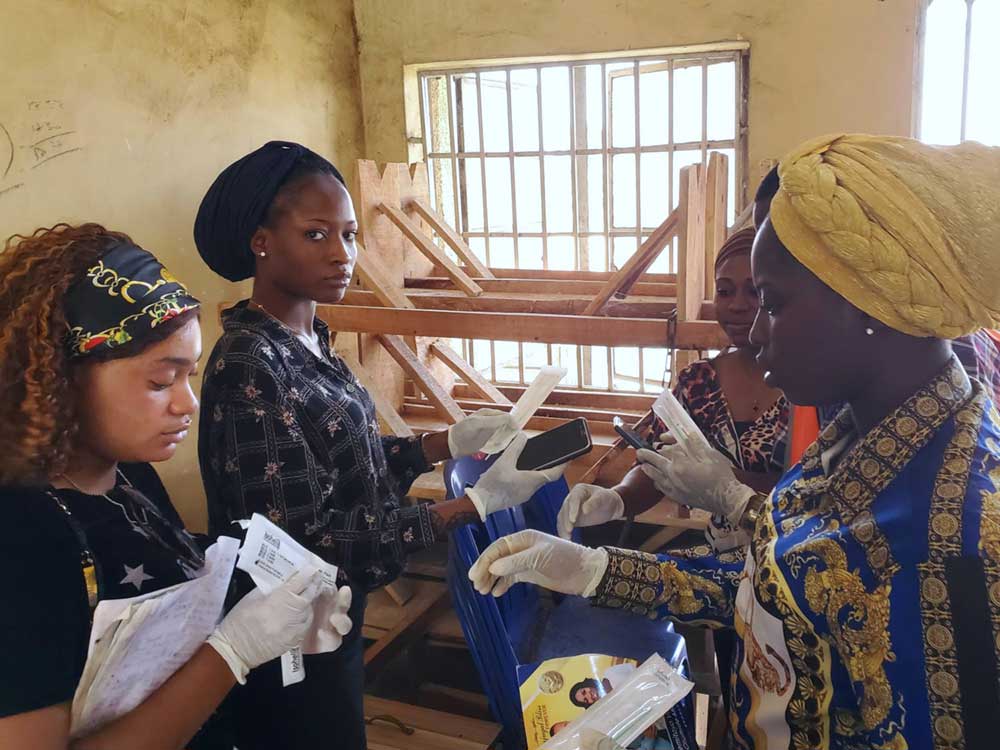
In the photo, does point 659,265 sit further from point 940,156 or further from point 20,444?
point 20,444

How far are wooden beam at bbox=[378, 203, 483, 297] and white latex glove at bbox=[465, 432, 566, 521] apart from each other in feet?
4.10

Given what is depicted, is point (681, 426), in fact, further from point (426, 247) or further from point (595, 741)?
point (426, 247)

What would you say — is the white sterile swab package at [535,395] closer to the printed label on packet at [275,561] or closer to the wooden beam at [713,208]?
the printed label on packet at [275,561]

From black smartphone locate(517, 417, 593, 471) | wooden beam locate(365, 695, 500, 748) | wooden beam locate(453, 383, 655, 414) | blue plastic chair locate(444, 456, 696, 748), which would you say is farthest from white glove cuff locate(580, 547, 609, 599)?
wooden beam locate(453, 383, 655, 414)

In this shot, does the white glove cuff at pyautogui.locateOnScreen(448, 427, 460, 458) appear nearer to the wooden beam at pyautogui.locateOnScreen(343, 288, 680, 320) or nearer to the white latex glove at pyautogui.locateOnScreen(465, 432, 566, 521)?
the white latex glove at pyautogui.locateOnScreen(465, 432, 566, 521)

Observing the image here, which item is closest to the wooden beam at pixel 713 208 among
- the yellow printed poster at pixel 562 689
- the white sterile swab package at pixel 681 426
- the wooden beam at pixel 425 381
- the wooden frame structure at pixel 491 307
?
the wooden frame structure at pixel 491 307

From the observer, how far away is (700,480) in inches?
62.2

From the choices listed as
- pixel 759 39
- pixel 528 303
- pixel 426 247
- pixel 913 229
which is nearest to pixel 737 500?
pixel 913 229

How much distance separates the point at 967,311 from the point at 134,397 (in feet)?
3.27

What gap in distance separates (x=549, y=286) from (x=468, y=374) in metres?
0.48

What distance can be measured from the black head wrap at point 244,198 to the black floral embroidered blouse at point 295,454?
132 mm

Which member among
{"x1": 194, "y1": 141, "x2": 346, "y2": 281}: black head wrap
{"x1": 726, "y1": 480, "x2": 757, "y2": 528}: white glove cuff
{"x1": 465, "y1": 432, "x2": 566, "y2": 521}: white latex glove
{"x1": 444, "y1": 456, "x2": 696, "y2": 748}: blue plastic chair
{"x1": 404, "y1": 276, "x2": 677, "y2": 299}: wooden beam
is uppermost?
{"x1": 194, "y1": 141, "x2": 346, "y2": 281}: black head wrap

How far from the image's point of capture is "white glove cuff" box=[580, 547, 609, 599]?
1260 millimetres

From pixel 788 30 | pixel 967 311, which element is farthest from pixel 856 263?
pixel 788 30
